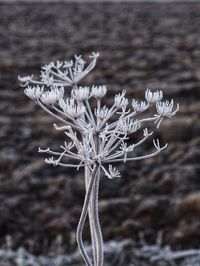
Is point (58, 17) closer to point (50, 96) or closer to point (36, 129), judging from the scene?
point (36, 129)

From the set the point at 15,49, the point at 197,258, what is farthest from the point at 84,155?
the point at 15,49

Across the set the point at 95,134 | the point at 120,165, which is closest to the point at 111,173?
the point at 95,134

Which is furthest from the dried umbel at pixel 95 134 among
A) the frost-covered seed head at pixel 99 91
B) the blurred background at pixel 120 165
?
the blurred background at pixel 120 165

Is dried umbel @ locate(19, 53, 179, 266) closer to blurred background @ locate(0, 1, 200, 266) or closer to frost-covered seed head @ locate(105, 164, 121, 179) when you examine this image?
frost-covered seed head @ locate(105, 164, 121, 179)

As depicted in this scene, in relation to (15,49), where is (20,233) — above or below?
below

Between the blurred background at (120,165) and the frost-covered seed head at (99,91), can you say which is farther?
the blurred background at (120,165)

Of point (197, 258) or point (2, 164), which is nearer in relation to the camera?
point (197, 258)

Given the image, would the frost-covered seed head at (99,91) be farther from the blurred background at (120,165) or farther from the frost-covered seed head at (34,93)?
the blurred background at (120,165)

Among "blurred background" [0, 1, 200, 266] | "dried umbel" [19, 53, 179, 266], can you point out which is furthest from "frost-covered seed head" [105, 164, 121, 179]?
"blurred background" [0, 1, 200, 266]
